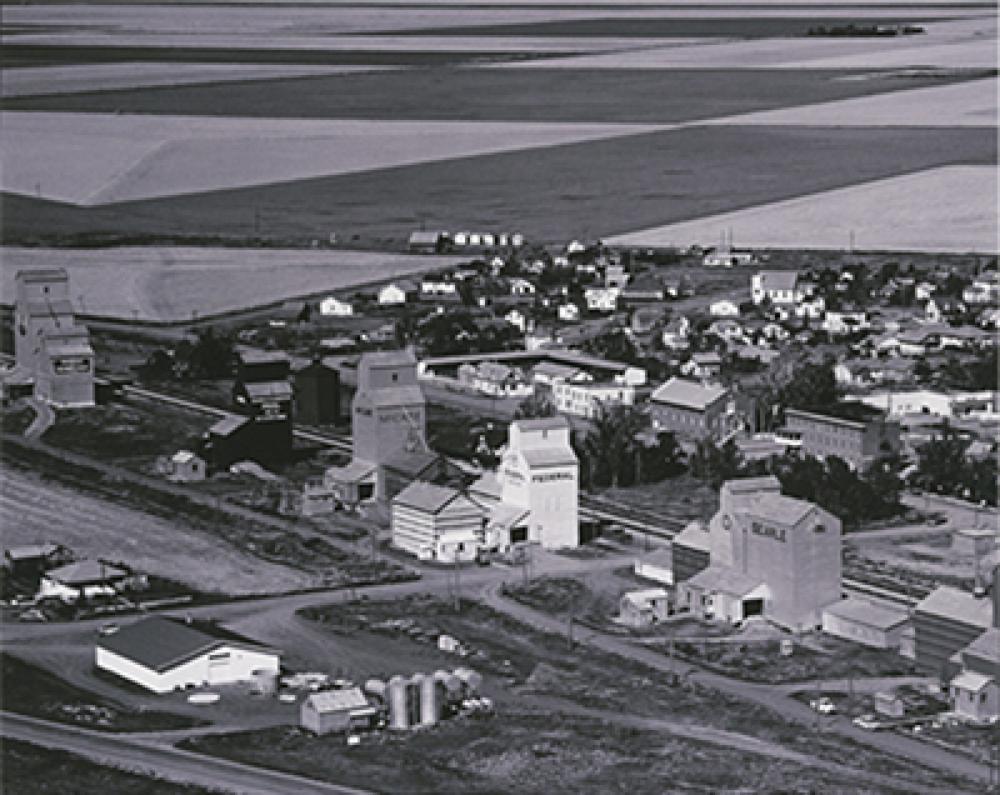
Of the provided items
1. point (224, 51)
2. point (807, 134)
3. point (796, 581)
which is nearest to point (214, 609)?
point (796, 581)

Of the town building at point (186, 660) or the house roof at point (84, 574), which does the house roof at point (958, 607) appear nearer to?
the town building at point (186, 660)

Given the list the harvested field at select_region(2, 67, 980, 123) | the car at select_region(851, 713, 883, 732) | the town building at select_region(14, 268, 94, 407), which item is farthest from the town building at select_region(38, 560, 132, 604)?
the harvested field at select_region(2, 67, 980, 123)

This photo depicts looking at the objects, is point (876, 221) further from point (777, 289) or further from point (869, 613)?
point (869, 613)

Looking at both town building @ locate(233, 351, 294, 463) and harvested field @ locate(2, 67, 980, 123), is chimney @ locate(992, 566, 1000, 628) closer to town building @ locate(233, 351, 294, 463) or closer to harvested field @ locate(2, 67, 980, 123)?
town building @ locate(233, 351, 294, 463)

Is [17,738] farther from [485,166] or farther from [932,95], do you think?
[932,95]

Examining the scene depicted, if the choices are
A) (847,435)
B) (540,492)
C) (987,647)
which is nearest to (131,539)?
(540,492)

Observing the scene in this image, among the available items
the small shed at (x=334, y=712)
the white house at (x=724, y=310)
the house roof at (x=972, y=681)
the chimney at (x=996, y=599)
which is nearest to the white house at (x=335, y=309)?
the white house at (x=724, y=310)

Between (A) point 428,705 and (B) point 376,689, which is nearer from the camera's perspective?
(A) point 428,705
